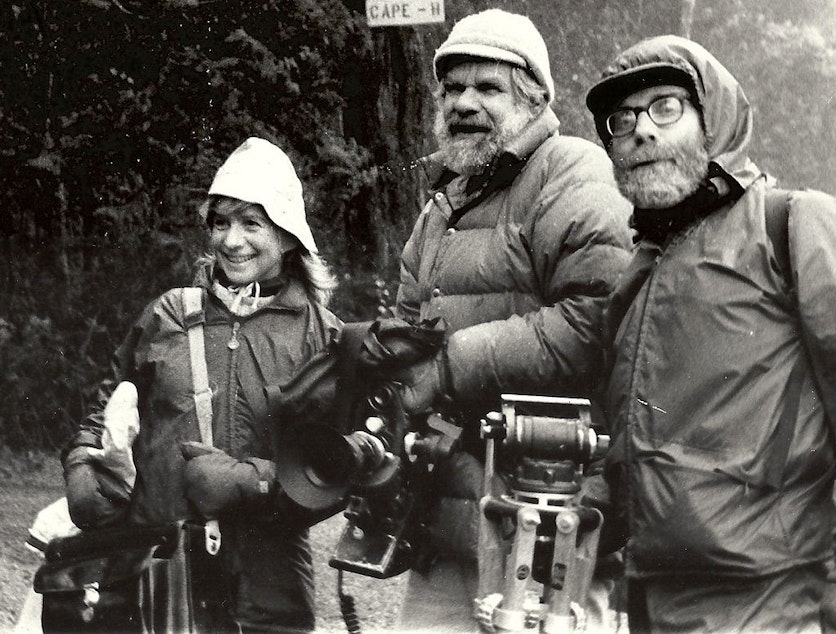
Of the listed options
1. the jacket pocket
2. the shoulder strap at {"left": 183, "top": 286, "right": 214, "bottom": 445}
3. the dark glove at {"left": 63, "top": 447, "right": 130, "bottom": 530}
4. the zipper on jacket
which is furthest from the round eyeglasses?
the dark glove at {"left": 63, "top": 447, "right": 130, "bottom": 530}

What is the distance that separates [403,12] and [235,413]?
171 cm

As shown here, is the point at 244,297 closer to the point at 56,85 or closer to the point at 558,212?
the point at 558,212

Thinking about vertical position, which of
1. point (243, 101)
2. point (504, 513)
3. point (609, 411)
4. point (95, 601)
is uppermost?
point (243, 101)

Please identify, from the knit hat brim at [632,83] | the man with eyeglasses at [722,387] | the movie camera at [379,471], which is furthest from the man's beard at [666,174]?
the movie camera at [379,471]

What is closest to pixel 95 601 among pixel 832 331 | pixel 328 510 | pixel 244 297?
pixel 328 510

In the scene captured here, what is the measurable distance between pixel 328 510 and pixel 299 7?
211cm

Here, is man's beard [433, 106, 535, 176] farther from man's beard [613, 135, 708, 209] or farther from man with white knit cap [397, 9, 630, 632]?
man's beard [613, 135, 708, 209]

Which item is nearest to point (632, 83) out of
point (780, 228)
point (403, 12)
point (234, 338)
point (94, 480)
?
point (780, 228)

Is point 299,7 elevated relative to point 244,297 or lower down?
elevated

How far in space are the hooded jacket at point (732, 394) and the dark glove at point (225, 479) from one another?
3.66 feet

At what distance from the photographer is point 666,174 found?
244 cm

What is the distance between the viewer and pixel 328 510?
2.94 metres

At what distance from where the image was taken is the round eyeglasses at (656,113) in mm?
2436

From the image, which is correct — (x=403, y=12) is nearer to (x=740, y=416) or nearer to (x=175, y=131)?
(x=175, y=131)
